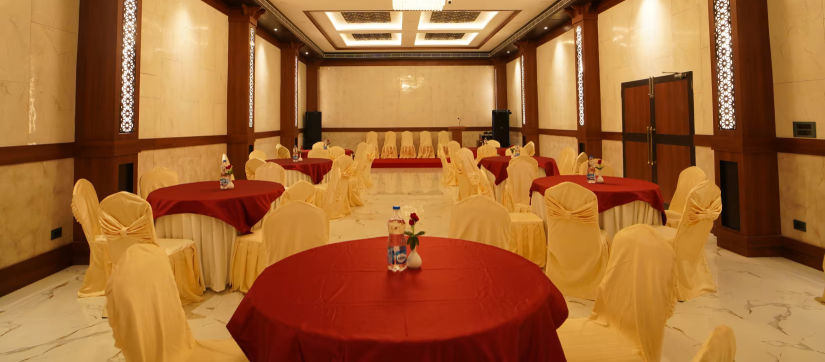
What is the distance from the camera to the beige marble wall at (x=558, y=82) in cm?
923

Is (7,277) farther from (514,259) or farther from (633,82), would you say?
(633,82)

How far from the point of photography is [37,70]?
3924mm

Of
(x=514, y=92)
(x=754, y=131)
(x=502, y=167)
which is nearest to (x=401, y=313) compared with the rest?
(x=754, y=131)

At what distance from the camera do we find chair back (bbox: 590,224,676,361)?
1.68 meters

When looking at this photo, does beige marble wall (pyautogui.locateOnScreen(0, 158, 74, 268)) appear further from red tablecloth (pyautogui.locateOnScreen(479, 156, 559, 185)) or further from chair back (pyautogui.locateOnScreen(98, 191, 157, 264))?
red tablecloth (pyautogui.locateOnScreen(479, 156, 559, 185))

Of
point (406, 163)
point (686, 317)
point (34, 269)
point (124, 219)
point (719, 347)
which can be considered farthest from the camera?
point (406, 163)

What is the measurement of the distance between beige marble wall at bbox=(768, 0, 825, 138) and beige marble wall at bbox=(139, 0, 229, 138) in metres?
7.21

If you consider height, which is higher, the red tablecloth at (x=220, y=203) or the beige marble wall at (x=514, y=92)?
the beige marble wall at (x=514, y=92)

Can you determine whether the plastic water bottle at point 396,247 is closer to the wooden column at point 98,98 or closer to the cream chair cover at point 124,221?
the cream chair cover at point 124,221

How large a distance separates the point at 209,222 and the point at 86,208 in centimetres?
92

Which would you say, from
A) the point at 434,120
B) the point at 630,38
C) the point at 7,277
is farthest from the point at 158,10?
the point at 434,120

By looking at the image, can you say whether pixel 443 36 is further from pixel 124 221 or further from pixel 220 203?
pixel 124 221

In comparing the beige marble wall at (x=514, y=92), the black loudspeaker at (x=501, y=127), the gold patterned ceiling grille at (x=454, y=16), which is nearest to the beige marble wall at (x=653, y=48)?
the gold patterned ceiling grille at (x=454, y=16)

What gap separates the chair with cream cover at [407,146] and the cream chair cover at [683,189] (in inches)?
386
